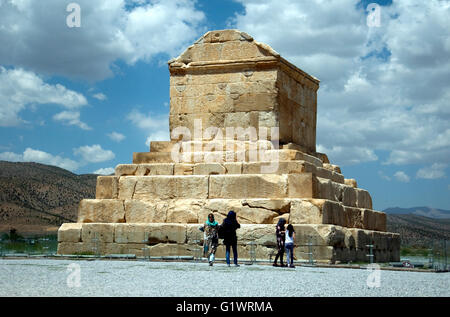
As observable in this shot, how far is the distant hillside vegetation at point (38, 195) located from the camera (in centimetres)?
5035

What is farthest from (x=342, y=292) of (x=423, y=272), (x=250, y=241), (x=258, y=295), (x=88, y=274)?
(x=250, y=241)

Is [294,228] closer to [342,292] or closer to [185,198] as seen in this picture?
[185,198]

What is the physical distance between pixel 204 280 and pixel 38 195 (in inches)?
2127

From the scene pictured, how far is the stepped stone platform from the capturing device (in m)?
15.3

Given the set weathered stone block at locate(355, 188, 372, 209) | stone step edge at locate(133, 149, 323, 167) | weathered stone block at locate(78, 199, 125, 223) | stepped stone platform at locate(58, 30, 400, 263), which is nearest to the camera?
stepped stone platform at locate(58, 30, 400, 263)

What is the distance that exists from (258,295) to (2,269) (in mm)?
5490

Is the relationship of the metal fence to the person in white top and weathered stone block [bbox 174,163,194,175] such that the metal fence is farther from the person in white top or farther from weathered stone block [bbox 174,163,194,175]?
the person in white top

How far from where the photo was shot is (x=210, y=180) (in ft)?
53.2

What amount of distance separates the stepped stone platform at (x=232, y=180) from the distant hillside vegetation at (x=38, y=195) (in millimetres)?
29400

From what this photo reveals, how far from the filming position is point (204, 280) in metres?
10.4

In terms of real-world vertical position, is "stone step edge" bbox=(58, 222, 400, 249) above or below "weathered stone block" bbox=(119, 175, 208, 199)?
below

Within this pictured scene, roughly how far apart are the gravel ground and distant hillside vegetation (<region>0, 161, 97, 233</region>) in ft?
112

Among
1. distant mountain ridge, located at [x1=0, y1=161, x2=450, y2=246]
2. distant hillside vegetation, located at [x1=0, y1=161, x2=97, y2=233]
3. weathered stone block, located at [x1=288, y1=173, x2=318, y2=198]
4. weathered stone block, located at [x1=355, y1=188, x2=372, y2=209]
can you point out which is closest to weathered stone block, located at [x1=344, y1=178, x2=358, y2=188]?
weathered stone block, located at [x1=355, y1=188, x2=372, y2=209]

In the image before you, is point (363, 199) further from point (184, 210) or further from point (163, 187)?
point (163, 187)
